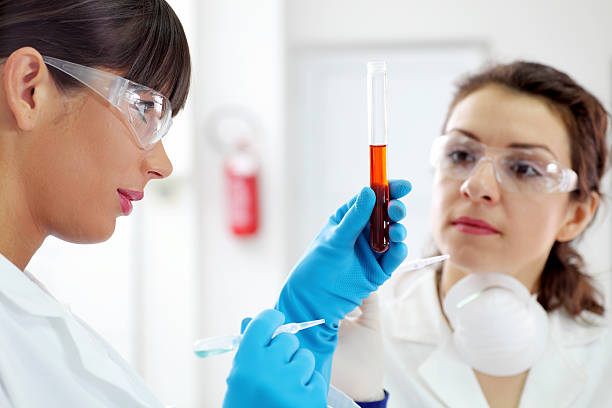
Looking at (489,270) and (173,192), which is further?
(173,192)

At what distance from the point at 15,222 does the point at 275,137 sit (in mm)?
2613

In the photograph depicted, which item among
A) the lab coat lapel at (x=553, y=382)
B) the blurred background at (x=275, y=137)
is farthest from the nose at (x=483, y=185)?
the blurred background at (x=275, y=137)

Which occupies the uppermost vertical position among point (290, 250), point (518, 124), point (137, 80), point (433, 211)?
point (137, 80)

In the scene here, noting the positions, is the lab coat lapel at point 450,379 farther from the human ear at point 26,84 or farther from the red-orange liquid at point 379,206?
the human ear at point 26,84

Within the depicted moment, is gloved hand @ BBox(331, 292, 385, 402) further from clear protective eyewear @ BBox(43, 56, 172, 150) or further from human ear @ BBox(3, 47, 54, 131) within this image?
human ear @ BBox(3, 47, 54, 131)

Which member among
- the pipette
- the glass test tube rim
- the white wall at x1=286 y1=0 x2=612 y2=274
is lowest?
the pipette

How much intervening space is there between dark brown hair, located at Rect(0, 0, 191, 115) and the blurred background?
2287 mm

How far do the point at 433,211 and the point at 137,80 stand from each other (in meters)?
0.81

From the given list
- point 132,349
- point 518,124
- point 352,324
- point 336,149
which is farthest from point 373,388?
point 336,149

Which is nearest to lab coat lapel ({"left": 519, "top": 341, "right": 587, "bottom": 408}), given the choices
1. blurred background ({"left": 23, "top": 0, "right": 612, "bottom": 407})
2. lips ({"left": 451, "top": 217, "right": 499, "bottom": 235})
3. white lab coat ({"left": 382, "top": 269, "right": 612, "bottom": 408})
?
white lab coat ({"left": 382, "top": 269, "right": 612, "bottom": 408})

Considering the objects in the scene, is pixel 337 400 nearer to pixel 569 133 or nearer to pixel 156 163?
pixel 156 163

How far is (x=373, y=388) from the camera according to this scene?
125 cm

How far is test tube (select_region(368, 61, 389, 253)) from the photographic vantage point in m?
1.00

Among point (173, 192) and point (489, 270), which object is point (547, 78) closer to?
point (489, 270)
